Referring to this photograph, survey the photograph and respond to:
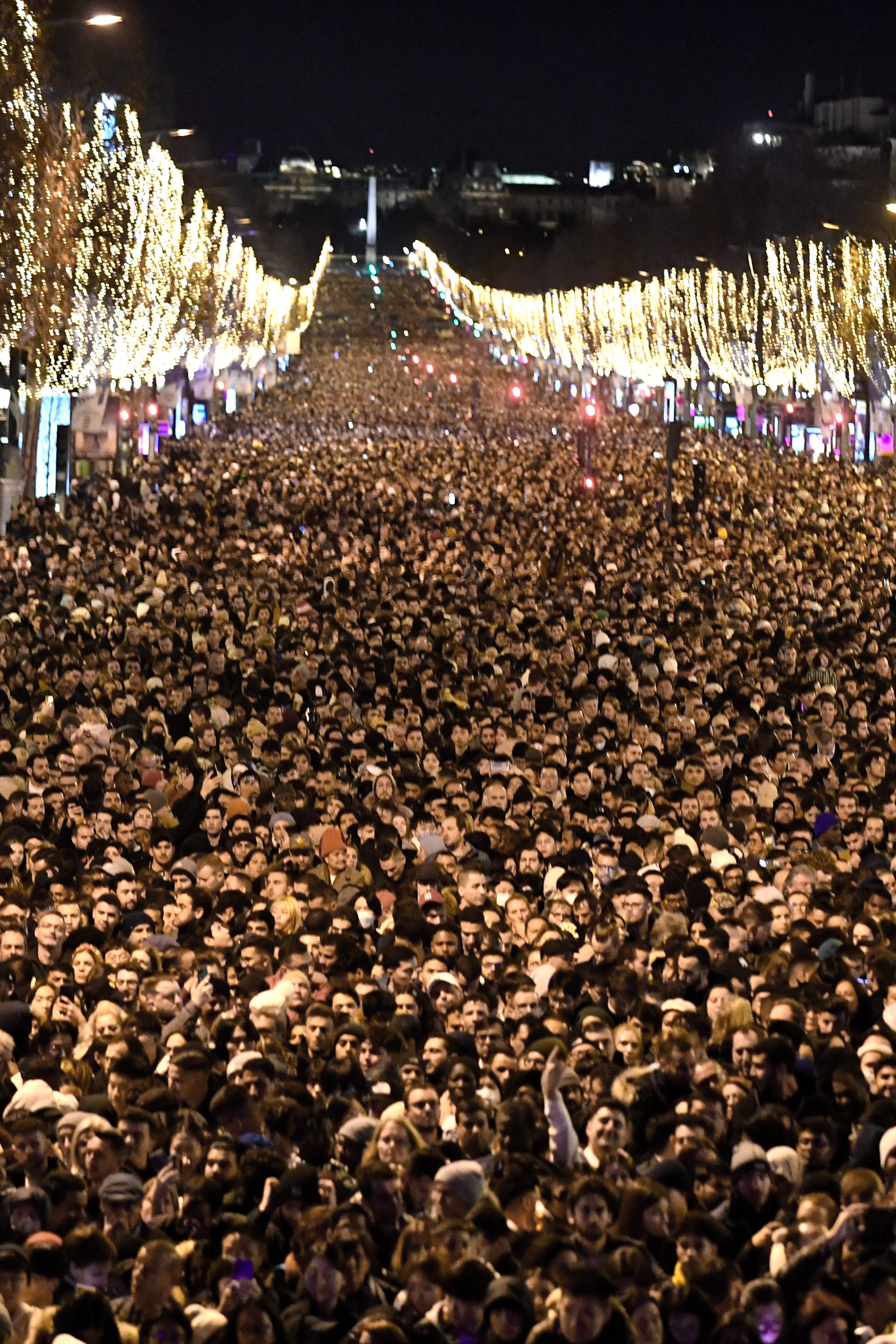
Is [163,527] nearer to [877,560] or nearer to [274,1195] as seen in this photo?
[877,560]

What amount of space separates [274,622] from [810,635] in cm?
501

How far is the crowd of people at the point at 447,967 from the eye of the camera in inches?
268

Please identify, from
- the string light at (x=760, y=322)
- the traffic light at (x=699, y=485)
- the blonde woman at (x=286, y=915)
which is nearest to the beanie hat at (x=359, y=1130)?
the blonde woman at (x=286, y=915)

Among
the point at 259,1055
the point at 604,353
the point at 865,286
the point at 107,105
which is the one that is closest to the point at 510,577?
the point at 259,1055

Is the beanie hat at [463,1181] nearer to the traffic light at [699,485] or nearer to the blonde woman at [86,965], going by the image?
the blonde woman at [86,965]

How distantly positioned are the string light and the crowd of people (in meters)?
31.8

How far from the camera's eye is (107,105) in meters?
44.5

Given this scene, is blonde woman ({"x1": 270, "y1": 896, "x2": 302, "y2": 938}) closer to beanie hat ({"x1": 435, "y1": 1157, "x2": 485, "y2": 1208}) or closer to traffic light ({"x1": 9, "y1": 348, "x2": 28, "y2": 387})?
beanie hat ({"x1": 435, "y1": 1157, "x2": 485, "y2": 1208})

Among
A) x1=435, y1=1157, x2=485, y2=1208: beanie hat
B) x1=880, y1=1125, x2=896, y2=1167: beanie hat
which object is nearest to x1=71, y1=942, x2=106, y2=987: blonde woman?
x1=435, y1=1157, x2=485, y2=1208: beanie hat

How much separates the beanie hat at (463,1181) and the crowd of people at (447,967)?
0.8 inches

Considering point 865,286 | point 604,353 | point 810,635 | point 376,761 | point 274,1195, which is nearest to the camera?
point 274,1195

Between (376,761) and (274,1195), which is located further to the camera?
(376,761)

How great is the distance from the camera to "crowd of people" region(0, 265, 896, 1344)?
268 inches

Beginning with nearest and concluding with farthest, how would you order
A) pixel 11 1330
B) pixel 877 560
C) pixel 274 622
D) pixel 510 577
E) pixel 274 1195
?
pixel 11 1330, pixel 274 1195, pixel 274 622, pixel 510 577, pixel 877 560
